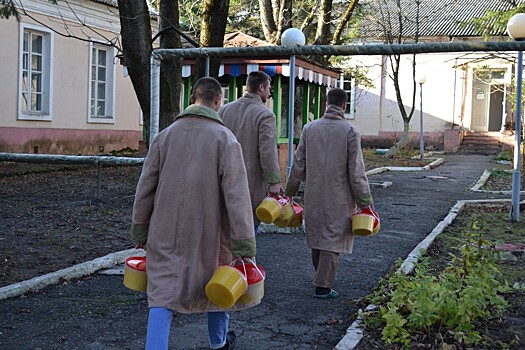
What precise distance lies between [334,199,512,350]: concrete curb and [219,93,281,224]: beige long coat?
4.75 feet

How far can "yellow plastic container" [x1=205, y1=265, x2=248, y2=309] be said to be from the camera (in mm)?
3639

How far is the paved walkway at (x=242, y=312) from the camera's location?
475 centimetres

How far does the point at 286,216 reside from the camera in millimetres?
6051

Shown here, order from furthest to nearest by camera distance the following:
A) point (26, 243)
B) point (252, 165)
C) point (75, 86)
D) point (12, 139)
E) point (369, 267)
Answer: point (75, 86), point (12, 139), point (26, 243), point (369, 267), point (252, 165)

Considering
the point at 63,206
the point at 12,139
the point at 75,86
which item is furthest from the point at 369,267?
the point at 75,86

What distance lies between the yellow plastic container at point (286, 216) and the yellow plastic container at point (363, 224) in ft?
1.88

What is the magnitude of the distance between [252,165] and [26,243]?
124 inches

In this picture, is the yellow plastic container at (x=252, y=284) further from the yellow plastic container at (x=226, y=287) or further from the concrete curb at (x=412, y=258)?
the concrete curb at (x=412, y=258)

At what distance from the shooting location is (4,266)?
21.9ft

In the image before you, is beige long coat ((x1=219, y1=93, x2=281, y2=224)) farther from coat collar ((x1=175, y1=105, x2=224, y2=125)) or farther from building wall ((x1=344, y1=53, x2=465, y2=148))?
building wall ((x1=344, y1=53, x2=465, y2=148))

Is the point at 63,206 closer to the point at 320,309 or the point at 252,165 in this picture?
the point at 252,165

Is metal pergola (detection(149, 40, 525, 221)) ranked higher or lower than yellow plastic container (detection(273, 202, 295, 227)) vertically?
higher

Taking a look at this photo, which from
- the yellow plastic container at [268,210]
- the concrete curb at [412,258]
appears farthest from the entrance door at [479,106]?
the yellow plastic container at [268,210]

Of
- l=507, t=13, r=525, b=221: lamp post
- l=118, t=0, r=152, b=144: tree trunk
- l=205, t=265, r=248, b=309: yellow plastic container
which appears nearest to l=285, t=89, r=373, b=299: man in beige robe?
l=205, t=265, r=248, b=309: yellow plastic container
